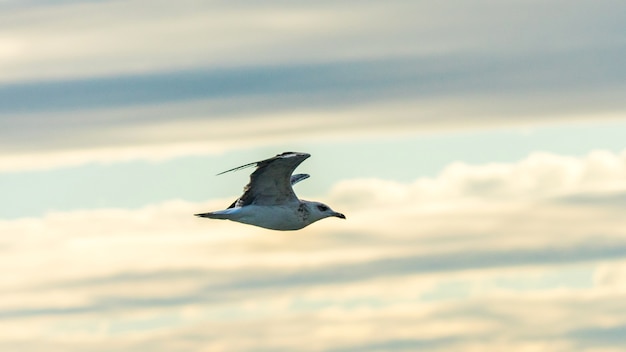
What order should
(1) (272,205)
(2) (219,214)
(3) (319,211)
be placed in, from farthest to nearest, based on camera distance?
(3) (319,211)
(1) (272,205)
(2) (219,214)

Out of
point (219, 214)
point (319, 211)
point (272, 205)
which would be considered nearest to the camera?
point (219, 214)

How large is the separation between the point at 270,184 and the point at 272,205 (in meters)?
2.07

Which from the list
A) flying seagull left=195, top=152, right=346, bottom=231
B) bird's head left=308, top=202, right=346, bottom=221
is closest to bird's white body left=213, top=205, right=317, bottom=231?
flying seagull left=195, top=152, right=346, bottom=231

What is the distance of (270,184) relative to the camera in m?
132

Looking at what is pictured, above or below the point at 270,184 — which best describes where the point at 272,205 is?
below

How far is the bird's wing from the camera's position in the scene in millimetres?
127688

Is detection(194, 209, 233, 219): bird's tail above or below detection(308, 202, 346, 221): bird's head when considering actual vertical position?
below

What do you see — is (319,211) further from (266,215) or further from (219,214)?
(219,214)

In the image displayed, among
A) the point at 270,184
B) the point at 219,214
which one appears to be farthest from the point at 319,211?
the point at 219,214

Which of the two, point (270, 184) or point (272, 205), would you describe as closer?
point (270, 184)

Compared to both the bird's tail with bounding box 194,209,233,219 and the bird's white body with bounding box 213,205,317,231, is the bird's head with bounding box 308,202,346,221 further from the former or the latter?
the bird's tail with bounding box 194,209,233,219

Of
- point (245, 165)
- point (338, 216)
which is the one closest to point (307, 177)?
point (338, 216)

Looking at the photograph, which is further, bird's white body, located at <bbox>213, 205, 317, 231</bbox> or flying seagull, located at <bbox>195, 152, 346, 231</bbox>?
bird's white body, located at <bbox>213, 205, 317, 231</bbox>

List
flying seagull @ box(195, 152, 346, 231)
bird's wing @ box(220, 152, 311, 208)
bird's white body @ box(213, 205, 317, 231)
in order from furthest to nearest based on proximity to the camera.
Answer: bird's white body @ box(213, 205, 317, 231) < flying seagull @ box(195, 152, 346, 231) < bird's wing @ box(220, 152, 311, 208)
